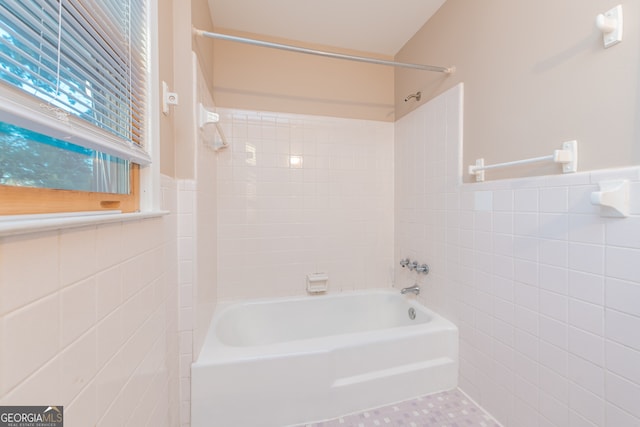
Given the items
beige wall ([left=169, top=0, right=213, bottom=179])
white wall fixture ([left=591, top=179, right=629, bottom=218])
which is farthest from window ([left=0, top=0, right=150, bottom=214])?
white wall fixture ([left=591, top=179, right=629, bottom=218])

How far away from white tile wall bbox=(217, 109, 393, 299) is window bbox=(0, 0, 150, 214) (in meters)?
1.17

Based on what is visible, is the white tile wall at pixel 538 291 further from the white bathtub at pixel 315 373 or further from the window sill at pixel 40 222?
the window sill at pixel 40 222

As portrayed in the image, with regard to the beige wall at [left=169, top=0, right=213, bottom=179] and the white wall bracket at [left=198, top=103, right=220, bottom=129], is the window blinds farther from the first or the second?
the white wall bracket at [left=198, top=103, right=220, bottom=129]

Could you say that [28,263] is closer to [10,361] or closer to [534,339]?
[10,361]

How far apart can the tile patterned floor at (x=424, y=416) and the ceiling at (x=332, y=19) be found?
2577 mm

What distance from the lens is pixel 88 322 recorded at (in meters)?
0.54

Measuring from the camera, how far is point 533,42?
3.70 feet

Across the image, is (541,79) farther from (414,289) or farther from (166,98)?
(166,98)

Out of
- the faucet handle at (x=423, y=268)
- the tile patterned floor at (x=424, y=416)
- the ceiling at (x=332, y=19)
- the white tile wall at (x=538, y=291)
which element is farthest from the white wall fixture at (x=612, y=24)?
the tile patterned floor at (x=424, y=416)

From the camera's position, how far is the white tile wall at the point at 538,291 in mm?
851

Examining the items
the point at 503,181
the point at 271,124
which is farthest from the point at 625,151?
the point at 271,124

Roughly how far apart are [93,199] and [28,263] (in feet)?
0.93

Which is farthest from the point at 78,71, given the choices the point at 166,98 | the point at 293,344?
the point at 293,344

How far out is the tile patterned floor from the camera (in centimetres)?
129
